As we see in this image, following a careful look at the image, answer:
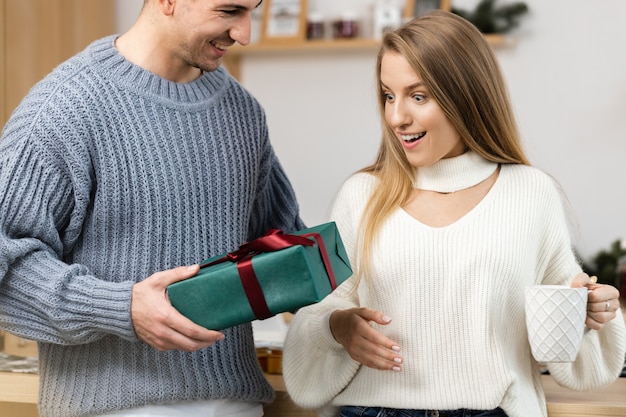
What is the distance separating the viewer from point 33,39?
3242 mm

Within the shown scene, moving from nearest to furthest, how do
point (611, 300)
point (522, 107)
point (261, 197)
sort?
point (611, 300) < point (261, 197) < point (522, 107)

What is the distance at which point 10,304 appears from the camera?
1.39m

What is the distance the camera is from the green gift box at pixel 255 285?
4.18 feet

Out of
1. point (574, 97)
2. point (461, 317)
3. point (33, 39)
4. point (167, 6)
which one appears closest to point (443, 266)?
point (461, 317)

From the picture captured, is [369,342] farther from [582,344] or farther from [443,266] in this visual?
[582,344]

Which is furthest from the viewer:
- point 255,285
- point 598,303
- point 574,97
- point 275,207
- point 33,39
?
point 574,97

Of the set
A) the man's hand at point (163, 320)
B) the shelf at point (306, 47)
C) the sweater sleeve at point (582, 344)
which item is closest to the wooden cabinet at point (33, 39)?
the shelf at point (306, 47)

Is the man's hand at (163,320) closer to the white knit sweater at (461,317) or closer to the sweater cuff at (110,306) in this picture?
the sweater cuff at (110,306)

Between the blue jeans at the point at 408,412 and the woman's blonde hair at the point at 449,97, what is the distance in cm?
22

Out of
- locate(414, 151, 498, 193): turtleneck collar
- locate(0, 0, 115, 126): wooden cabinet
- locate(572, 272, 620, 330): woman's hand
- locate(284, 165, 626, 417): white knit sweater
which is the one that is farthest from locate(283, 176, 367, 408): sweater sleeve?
locate(0, 0, 115, 126): wooden cabinet

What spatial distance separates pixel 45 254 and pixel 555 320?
76 cm

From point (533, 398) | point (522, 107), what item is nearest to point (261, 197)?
point (533, 398)

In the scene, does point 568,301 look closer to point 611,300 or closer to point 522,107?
point 611,300

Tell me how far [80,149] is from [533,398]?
2.72 feet
